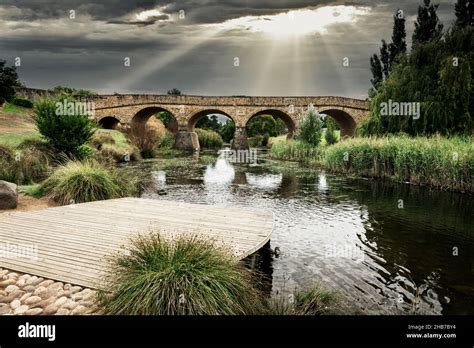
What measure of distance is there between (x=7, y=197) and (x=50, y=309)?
5319mm

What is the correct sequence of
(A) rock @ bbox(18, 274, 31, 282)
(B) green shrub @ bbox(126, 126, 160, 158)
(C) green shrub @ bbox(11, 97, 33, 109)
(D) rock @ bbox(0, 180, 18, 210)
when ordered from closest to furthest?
1. (A) rock @ bbox(18, 274, 31, 282)
2. (D) rock @ bbox(0, 180, 18, 210)
3. (B) green shrub @ bbox(126, 126, 160, 158)
4. (C) green shrub @ bbox(11, 97, 33, 109)

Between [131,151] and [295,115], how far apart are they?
18297 mm

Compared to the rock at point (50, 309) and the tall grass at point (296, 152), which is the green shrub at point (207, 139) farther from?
the rock at point (50, 309)

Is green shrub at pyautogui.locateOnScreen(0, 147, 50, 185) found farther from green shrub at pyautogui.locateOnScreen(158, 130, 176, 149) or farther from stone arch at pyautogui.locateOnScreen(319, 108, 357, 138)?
stone arch at pyautogui.locateOnScreen(319, 108, 357, 138)

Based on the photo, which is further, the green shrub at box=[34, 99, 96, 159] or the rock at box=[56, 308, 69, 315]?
the green shrub at box=[34, 99, 96, 159]

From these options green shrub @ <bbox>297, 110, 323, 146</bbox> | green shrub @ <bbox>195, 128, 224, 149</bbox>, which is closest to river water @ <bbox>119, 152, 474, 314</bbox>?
green shrub @ <bbox>297, 110, 323, 146</bbox>

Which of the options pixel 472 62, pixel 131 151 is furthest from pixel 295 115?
pixel 472 62

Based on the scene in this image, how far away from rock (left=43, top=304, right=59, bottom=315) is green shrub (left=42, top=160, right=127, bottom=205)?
574 centimetres

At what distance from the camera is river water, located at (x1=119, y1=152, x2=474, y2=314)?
4820mm

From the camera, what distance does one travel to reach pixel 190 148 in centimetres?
3766

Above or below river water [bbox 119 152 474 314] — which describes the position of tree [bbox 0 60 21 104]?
above

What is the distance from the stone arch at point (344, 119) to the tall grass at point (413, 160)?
18.6 m
